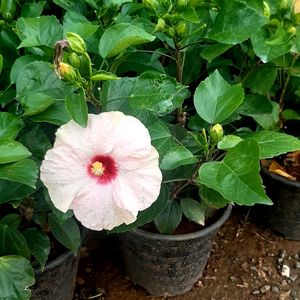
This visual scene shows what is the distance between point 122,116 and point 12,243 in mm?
439

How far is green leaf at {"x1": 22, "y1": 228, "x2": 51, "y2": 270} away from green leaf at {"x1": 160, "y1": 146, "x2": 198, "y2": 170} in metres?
Result: 0.37

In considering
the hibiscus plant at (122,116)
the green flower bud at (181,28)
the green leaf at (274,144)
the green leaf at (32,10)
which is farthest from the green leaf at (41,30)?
the green leaf at (274,144)

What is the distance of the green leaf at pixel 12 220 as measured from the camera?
1265 millimetres

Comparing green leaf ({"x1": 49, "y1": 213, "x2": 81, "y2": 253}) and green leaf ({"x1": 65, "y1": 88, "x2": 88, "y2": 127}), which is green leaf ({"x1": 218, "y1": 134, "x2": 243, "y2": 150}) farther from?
green leaf ({"x1": 49, "y1": 213, "x2": 81, "y2": 253})

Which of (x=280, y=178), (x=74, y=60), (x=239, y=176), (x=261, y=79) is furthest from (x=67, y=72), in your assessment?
(x=280, y=178)

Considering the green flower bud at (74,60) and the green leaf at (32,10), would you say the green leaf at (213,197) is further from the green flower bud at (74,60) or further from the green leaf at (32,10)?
the green leaf at (32,10)

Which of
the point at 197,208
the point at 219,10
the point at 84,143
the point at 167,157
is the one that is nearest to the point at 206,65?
the point at 219,10

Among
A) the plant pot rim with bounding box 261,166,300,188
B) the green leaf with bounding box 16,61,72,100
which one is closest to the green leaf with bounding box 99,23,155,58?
the green leaf with bounding box 16,61,72,100

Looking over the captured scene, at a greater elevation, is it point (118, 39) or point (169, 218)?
point (118, 39)

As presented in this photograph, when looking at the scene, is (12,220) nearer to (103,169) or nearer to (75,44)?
(103,169)

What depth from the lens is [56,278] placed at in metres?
1.41

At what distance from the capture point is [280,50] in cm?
123

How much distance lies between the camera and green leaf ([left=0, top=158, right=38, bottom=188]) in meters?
0.98

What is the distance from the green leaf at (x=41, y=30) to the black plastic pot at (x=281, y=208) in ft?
2.78
